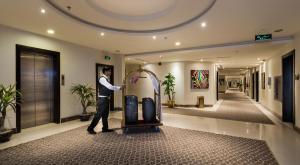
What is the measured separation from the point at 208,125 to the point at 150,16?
12.4ft

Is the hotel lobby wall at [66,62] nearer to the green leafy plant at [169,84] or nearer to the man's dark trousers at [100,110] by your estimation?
the man's dark trousers at [100,110]

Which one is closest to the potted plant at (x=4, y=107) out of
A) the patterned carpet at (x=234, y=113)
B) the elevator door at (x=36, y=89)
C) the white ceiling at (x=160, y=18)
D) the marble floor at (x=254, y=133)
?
the marble floor at (x=254, y=133)

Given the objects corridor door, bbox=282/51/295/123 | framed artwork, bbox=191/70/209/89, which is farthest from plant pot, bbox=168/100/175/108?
corridor door, bbox=282/51/295/123

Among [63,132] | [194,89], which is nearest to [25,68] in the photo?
[63,132]

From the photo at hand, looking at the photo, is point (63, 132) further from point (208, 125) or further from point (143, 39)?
point (208, 125)

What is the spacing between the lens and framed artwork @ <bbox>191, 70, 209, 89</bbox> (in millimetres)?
9945

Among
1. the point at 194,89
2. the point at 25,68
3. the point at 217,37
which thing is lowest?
the point at 194,89

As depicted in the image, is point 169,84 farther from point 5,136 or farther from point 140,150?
point 5,136

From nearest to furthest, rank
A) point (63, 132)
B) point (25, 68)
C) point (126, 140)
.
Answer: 1. point (126, 140)
2. point (63, 132)
3. point (25, 68)

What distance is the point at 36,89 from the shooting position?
17.6 ft

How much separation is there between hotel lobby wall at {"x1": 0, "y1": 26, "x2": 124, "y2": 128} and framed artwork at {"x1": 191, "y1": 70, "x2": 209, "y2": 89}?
4167 millimetres

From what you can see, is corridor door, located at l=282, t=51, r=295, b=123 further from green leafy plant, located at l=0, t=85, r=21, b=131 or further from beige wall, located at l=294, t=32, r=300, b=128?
green leafy plant, located at l=0, t=85, r=21, b=131

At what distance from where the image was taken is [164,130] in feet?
16.2

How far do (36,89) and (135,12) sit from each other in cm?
390
